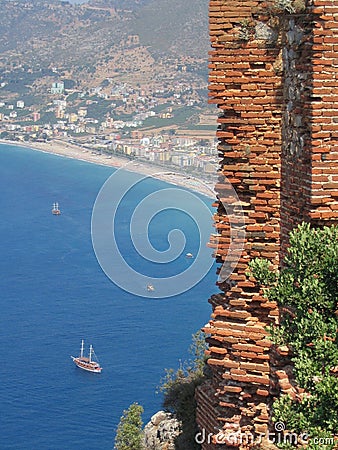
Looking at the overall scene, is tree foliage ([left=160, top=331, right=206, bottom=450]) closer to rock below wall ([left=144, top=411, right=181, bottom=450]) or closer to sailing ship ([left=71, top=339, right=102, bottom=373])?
rock below wall ([left=144, top=411, right=181, bottom=450])

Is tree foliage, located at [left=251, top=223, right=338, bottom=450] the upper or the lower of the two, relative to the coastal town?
lower

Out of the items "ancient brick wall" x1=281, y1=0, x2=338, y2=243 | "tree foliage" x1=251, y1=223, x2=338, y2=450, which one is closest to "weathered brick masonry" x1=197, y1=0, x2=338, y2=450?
"ancient brick wall" x1=281, y1=0, x2=338, y2=243

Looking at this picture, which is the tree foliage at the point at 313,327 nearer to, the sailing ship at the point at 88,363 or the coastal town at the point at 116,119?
the sailing ship at the point at 88,363

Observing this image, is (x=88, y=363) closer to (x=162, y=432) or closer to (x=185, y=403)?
(x=162, y=432)

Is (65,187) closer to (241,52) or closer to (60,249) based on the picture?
(60,249)

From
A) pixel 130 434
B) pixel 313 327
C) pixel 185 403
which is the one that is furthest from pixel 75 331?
pixel 313 327

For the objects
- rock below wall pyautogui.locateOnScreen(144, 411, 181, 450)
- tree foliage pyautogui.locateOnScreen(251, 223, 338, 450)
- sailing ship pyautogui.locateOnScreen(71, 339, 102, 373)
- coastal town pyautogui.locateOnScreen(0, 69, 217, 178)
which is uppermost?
coastal town pyautogui.locateOnScreen(0, 69, 217, 178)
